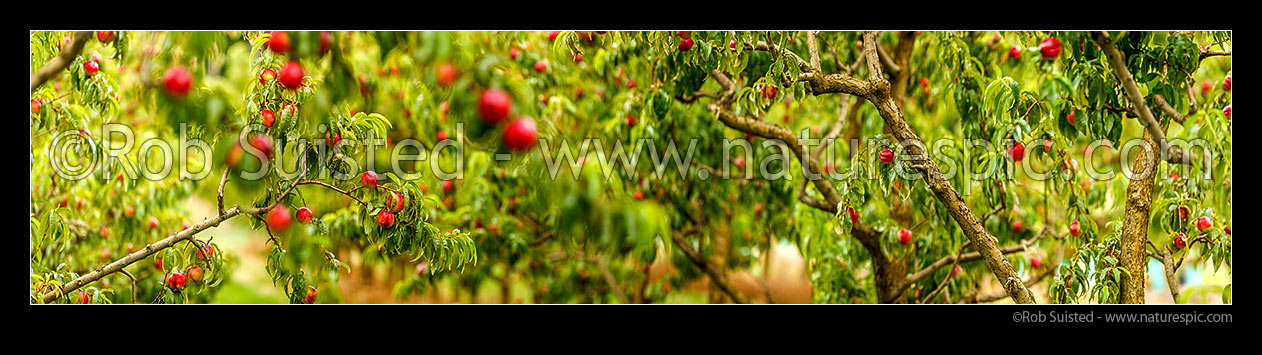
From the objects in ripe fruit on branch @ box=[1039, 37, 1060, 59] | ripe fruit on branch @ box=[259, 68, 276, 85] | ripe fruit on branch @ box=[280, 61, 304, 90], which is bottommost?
ripe fruit on branch @ box=[280, 61, 304, 90]

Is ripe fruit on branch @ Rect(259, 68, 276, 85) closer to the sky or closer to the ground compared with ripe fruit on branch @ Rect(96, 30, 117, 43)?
closer to the ground

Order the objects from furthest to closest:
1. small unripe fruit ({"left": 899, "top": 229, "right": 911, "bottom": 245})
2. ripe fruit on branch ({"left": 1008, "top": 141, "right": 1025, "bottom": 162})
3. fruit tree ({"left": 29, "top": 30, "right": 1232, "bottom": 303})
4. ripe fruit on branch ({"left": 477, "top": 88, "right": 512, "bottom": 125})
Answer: small unripe fruit ({"left": 899, "top": 229, "right": 911, "bottom": 245}) < ripe fruit on branch ({"left": 1008, "top": 141, "right": 1025, "bottom": 162}) < fruit tree ({"left": 29, "top": 30, "right": 1232, "bottom": 303}) < ripe fruit on branch ({"left": 477, "top": 88, "right": 512, "bottom": 125})

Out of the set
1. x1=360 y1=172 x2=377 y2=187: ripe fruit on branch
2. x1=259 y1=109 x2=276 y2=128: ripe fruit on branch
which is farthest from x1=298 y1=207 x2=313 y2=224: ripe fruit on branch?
x1=259 y1=109 x2=276 y2=128: ripe fruit on branch

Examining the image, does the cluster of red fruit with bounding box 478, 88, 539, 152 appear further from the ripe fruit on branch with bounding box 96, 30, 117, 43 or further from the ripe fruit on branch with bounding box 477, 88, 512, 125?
the ripe fruit on branch with bounding box 96, 30, 117, 43

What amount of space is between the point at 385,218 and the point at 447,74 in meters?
0.84

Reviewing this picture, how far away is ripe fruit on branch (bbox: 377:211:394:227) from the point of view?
4.93 ft

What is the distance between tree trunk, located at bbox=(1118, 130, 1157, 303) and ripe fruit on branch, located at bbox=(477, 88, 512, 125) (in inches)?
61.5

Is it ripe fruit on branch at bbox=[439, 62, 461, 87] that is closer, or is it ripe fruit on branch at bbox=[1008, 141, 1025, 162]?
ripe fruit on branch at bbox=[439, 62, 461, 87]

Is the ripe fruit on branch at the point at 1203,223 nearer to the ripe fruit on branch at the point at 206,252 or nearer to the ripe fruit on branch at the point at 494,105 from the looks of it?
the ripe fruit on branch at the point at 494,105

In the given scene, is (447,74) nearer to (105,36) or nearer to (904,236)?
(105,36)
